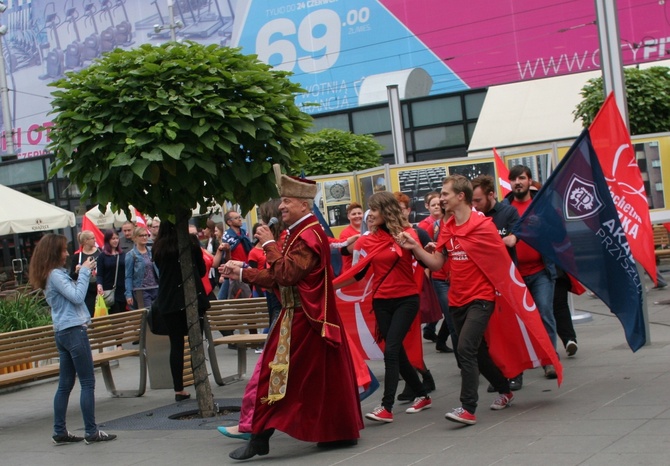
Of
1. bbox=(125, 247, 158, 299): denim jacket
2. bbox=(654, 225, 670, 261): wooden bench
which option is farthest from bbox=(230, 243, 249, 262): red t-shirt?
bbox=(654, 225, 670, 261): wooden bench

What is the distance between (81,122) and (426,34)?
44.8 metres

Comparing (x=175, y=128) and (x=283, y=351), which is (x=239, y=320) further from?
(x=283, y=351)

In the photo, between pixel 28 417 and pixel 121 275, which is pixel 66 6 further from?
pixel 28 417

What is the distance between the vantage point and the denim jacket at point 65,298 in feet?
26.6

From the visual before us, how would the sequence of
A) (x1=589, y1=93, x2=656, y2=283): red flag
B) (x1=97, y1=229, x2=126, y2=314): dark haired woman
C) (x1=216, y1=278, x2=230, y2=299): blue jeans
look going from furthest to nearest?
(x1=216, y1=278, x2=230, y2=299): blue jeans → (x1=97, y1=229, x2=126, y2=314): dark haired woman → (x1=589, y1=93, x2=656, y2=283): red flag

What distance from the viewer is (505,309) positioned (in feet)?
26.4

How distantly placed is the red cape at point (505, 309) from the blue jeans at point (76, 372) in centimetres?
299

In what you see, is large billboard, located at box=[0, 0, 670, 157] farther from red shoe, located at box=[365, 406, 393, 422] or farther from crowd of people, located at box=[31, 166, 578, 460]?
red shoe, located at box=[365, 406, 393, 422]

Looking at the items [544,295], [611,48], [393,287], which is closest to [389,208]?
[393,287]

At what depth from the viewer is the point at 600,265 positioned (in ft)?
28.9

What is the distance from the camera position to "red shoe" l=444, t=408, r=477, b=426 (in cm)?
724

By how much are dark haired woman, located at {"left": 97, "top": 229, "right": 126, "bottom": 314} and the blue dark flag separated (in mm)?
7513

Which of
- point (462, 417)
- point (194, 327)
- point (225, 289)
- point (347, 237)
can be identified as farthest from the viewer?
point (225, 289)

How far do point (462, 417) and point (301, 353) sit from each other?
1267 mm
